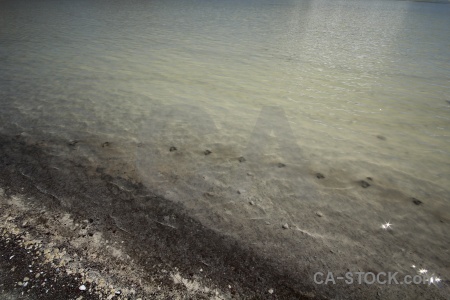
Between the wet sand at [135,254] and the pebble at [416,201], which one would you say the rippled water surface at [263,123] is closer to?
the pebble at [416,201]

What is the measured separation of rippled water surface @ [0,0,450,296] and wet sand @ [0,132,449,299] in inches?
13.2

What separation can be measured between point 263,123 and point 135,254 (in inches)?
166

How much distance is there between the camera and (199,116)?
6387mm

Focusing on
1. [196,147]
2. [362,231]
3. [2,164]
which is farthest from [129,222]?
[362,231]

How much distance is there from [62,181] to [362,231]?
443 centimetres

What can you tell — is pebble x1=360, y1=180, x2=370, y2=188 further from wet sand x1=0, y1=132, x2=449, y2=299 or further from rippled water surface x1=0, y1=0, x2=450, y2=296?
wet sand x1=0, y1=132, x2=449, y2=299

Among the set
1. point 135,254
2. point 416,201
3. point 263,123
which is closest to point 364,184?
point 416,201

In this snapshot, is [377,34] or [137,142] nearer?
[137,142]

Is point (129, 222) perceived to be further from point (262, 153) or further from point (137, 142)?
point (262, 153)

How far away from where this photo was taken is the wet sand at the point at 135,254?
99.2 inches

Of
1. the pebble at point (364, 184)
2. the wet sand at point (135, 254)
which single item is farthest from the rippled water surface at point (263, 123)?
the wet sand at point (135, 254)

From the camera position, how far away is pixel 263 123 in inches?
242

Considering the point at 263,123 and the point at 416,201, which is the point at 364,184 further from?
the point at 263,123

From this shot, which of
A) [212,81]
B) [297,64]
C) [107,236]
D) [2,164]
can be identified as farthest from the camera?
[297,64]
